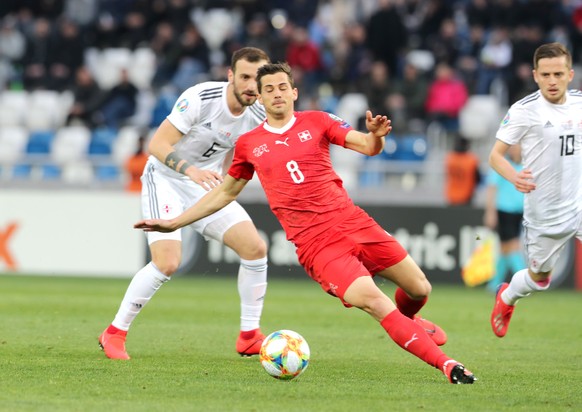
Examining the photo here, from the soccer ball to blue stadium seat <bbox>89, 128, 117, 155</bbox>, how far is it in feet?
48.8

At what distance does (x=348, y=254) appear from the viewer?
7.90m

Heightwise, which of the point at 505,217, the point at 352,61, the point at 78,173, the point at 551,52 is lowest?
the point at 78,173

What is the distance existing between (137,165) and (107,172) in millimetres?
2423

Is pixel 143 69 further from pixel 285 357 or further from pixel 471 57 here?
pixel 285 357

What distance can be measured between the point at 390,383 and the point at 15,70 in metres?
19.1

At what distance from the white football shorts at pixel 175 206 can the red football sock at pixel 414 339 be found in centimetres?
224

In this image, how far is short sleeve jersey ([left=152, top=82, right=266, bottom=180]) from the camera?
365 inches

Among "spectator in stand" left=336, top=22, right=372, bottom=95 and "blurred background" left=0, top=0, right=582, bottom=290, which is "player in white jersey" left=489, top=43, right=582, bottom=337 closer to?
"blurred background" left=0, top=0, right=582, bottom=290

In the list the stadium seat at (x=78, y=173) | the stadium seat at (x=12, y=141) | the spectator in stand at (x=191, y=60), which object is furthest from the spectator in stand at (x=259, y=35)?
the stadium seat at (x=12, y=141)

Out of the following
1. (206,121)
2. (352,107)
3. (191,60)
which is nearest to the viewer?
(206,121)

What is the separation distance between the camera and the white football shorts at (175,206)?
30.8 ft

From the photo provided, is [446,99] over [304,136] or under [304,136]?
under

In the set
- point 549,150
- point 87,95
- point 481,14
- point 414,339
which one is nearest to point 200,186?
point 414,339

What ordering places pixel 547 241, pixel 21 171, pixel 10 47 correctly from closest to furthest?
pixel 547 241 → pixel 21 171 → pixel 10 47
